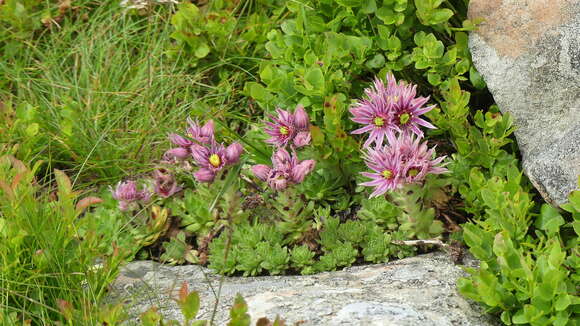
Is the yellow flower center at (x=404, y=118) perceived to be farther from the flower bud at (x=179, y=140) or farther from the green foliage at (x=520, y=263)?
the flower bud at (x=179, y=140)

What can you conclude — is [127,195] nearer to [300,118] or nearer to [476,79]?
[300,118]

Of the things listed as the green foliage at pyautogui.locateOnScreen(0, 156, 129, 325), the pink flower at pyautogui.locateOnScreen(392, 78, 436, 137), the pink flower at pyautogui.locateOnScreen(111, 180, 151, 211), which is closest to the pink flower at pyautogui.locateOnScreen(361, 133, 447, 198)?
the pink flower at pyautogui.locateOnScreen(392, 78, 436, 137)

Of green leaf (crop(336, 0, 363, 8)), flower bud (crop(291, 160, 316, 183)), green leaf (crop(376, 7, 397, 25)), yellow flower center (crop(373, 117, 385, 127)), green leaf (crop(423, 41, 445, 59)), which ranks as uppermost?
green leaf (crop(336, 0, 363, 8))

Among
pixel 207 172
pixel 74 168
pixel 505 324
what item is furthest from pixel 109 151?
pixel 505 324

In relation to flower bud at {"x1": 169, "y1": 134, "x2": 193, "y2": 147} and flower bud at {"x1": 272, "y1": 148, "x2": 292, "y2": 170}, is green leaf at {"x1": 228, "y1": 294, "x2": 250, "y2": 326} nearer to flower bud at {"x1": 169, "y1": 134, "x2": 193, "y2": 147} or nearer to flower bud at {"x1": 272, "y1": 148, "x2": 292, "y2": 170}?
flower bud at {"x1": 272, "y1": 148, "x2": 292, "y2": 170}

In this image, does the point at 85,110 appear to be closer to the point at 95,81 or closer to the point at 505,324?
the point at 95,81

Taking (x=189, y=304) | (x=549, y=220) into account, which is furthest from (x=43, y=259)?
(x=549, y=220)

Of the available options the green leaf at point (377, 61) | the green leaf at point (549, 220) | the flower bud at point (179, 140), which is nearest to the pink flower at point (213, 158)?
the flower bud at point (179, 140)

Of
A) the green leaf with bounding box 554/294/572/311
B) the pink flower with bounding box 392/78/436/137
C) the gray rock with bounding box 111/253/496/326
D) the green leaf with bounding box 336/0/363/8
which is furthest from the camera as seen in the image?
the green leaf with bounding box 336/0/363/8
